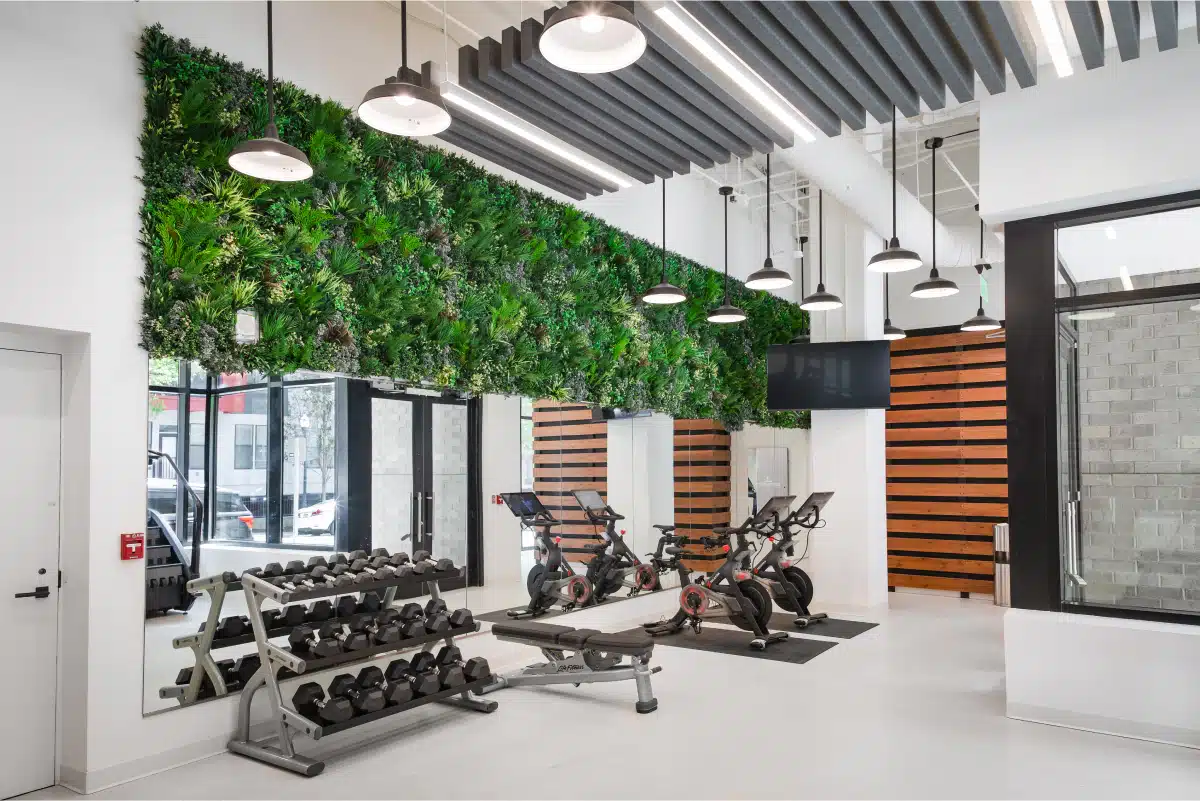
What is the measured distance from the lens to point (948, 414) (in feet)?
37.3

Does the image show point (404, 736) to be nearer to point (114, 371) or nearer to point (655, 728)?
point (655, 728)

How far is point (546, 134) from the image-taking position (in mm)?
5898

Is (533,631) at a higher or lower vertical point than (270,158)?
lower

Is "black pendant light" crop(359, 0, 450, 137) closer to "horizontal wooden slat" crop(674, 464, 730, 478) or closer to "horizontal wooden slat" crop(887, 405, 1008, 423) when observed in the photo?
"horizontal wooden slat" crop(674, 464, 730, 478)

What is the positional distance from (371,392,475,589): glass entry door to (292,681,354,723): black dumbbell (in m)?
1.52

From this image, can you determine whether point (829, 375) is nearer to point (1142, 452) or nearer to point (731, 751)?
point (1142, 452)

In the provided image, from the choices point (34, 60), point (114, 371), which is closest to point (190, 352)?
point (114, 371)

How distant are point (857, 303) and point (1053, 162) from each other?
4976 millimetres

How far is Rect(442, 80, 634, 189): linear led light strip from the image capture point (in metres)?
5.28

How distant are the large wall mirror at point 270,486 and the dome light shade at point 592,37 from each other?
3.07 m

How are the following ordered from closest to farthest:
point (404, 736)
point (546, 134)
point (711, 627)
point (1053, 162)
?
1. point (404, 736)
2. point (1053, 162)
3. point (546, 134)
4. point (711, 627)

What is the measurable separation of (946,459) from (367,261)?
8.70 m

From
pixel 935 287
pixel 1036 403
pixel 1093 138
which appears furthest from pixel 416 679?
pixel 935 287

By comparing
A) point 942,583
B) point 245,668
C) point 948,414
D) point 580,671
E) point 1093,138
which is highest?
point 1093,138
